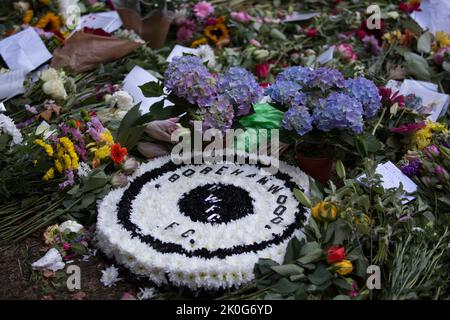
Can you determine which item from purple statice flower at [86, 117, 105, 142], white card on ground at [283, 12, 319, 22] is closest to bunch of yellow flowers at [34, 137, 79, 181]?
purple statice flower at [86, 117, 105, 142]

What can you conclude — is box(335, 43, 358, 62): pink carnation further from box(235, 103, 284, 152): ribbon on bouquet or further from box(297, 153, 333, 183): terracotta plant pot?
box(297, 153, 333, 183): terracotta plant pot

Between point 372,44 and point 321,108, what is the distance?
1273mm

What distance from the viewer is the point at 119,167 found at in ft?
7.27

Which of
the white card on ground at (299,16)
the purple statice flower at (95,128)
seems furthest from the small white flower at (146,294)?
the white card on ground at (299,16)

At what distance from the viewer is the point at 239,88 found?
2.11 metres

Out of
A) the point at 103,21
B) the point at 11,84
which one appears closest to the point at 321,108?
the point at 11,84

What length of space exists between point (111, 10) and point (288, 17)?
1.07 meters

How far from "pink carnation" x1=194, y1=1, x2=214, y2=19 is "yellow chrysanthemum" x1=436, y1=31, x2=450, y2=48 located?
1264 mm

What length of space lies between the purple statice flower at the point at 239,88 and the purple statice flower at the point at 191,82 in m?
0.04

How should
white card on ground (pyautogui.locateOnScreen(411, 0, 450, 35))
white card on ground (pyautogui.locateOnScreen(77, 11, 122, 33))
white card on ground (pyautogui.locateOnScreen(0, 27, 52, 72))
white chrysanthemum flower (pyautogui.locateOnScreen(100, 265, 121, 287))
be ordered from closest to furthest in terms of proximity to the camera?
white chrysanthemum flower (pyautogui.locateOnScreen(100, 265, 121, 287)) < white card on ground (pyautogui.locateOnScreen(0, 27, 52, 72)) < white card on ground (pyautogui.locateOnScreen(411, 0, 450, 35)) < white card on ground (pyautogui.locateOnScreen(77, 11, 122, 33))

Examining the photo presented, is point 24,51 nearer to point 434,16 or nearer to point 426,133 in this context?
point 426,133

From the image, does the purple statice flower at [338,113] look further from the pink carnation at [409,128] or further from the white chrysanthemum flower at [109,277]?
the white chrysanthemum flower at [109,277]

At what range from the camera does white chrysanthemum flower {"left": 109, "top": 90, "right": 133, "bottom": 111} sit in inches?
100

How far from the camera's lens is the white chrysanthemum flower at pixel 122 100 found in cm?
254
